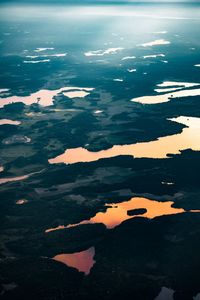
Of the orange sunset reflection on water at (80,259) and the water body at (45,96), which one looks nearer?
the orange sunset reflection on water at (80,259)

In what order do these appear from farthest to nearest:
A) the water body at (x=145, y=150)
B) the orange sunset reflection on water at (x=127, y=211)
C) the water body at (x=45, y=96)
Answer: the water body at (x=45, y=96) < the water body at (x=145, y=150) < the orange sunset reflection on water at (x=127, y=211)

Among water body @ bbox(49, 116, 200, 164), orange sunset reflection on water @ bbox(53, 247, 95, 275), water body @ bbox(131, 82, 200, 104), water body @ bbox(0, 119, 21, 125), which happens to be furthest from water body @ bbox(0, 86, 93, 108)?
orange sunset reflection on water @ bbox(53, 247, 95, 275)

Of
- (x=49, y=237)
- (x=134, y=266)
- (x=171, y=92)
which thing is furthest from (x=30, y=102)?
(x=134, y=266)

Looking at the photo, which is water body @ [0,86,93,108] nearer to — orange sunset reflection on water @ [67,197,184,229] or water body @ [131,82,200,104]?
water body @ [131,82,200,104]

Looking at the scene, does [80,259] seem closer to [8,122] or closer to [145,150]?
[145,150]

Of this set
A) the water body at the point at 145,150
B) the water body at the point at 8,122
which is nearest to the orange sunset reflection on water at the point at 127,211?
the water body at the point at 145,150

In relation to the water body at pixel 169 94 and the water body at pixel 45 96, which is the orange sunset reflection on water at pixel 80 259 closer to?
the water body at pixel 169 94
